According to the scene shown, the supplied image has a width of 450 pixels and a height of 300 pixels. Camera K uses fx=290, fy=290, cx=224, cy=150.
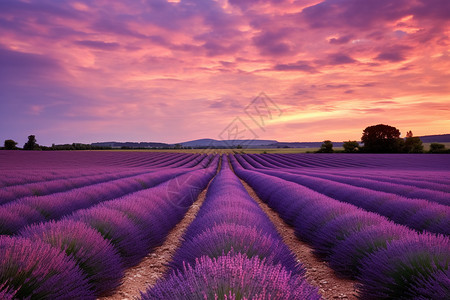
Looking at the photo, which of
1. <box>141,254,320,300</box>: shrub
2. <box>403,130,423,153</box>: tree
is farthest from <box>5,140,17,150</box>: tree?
<box>403,130,423,153</box>: tree

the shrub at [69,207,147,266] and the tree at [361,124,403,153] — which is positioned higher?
the tree at [361,124,403,153]

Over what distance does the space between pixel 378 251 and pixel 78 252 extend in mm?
2761

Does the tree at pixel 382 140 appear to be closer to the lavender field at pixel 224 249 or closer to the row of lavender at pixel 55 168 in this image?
the row of lavender at pixel 55 168

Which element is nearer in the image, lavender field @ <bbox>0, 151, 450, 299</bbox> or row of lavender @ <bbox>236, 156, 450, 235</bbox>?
lavender field @ <bbox>0, 151, 450, 299</bbox>

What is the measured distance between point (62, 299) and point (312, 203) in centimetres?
460

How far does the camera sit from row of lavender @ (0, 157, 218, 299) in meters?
1.91

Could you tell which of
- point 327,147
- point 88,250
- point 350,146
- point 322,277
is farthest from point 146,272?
point 350,146

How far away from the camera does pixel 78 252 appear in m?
2.49

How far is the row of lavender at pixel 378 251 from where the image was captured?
7.26 ft

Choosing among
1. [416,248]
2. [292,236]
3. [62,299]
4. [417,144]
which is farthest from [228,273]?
[417,144]

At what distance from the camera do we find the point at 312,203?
564cm

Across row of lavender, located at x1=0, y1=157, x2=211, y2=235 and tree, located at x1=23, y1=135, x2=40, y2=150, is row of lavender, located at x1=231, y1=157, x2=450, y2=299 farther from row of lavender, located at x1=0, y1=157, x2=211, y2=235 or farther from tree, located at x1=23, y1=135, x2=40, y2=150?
tree, located at x1=23, y1=135, x2=40, y2=150

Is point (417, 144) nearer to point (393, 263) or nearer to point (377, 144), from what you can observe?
point (377, 144)

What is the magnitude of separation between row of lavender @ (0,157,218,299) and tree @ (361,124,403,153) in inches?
2106
